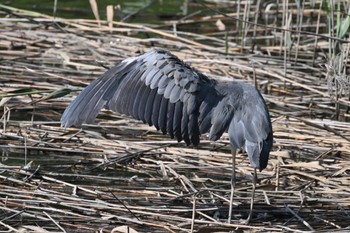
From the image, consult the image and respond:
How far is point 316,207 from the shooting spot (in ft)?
15.5

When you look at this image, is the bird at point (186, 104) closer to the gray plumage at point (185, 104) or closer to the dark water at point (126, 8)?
the gray plumage at point (185, 104)

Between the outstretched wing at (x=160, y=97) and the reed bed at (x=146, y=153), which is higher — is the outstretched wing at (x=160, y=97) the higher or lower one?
the higher one

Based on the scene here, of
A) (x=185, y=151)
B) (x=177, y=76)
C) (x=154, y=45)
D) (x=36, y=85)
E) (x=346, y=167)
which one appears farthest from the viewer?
(x=154, y=45)

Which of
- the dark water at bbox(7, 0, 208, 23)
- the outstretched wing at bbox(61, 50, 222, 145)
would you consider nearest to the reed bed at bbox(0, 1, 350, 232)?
the outstretched wing at bbox(61, 50, 222, 145)

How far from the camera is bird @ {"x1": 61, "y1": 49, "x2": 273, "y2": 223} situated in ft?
14.2

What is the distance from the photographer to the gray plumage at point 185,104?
432cm

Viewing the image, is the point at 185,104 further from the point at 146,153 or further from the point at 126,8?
the point at 126,8

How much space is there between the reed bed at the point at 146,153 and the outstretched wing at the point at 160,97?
9.7 inches

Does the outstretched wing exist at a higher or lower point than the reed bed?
higher

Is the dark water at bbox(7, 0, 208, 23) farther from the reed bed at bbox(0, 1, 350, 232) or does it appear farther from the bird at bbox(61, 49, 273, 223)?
the bird at bbox(61, 49, 273, 223)

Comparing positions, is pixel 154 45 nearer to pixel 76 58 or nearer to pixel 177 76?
pixel 76 58

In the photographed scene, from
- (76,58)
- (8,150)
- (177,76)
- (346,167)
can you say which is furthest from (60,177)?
→ (76,58)

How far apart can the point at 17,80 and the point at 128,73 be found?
2.38 metres

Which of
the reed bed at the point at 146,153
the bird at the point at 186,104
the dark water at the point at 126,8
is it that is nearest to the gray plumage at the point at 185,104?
the bird at the point at 186,104
